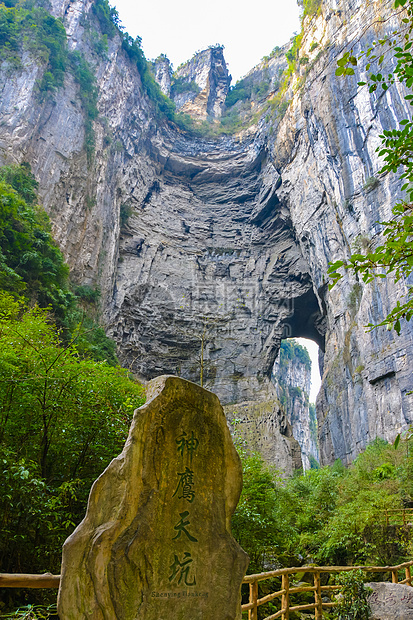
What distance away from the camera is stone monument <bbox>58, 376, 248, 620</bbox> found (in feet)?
6.45

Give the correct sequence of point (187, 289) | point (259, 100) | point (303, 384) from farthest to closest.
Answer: point (303, 384), point (259, 100), point (187, 289)

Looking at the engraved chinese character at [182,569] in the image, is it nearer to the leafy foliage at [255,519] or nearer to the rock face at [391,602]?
the rock face at [391,602]

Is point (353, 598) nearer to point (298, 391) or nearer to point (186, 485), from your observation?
point (186, 485)

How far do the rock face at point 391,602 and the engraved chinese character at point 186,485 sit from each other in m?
2.92

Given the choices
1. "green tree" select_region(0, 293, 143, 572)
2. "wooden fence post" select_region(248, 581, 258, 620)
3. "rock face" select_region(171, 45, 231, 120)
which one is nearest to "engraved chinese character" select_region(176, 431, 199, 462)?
"wooden fence post" select_region(248, 581, 258, 620)

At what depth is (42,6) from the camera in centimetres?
1770

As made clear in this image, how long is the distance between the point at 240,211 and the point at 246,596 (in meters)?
20.0

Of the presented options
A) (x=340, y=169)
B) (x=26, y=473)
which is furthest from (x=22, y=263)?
(x=340, y=169)

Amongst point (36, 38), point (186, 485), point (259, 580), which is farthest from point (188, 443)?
point (36, 38)

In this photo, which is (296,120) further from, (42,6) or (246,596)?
(246,596)

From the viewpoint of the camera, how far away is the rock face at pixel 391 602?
3840 millimetres

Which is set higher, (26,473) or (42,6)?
(42,6)

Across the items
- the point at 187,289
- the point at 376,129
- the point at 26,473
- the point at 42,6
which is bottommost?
the point at 26,473

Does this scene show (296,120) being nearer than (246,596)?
No
